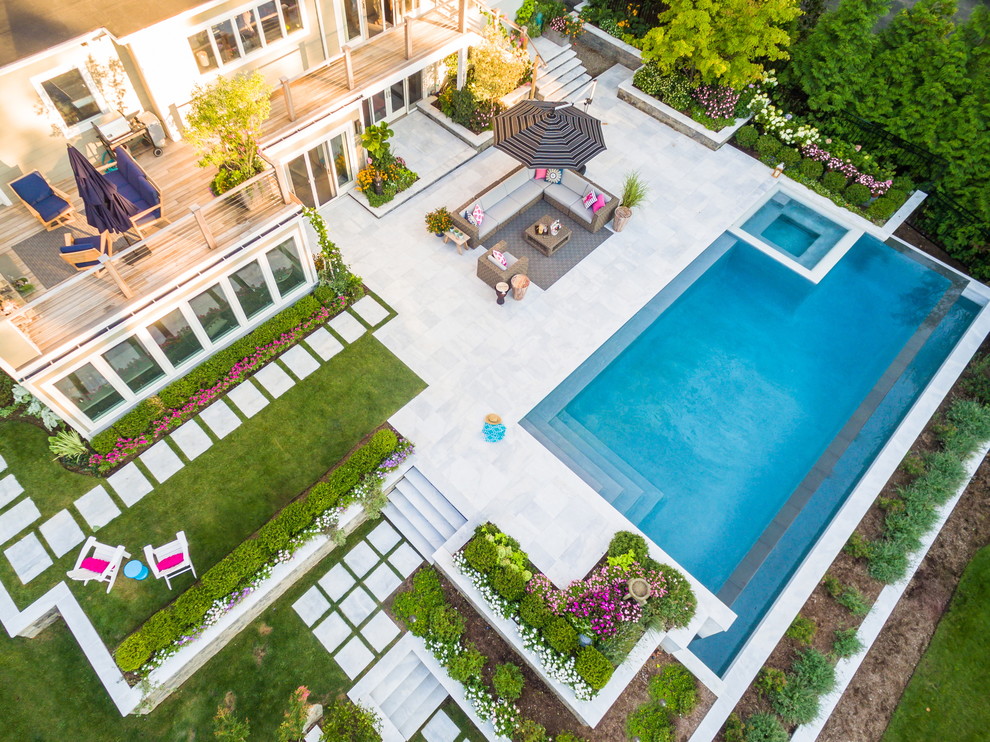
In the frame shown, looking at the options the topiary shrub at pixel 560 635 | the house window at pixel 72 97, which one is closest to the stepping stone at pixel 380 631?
the topiary shrub at pixel 560 635

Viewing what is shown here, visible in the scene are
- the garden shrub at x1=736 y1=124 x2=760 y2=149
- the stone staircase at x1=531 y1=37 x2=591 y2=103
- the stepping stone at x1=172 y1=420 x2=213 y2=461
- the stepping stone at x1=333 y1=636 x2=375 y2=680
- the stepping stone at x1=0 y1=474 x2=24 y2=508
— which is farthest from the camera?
the stone staircase at x1=531 y1=37 x2=591 y2=103

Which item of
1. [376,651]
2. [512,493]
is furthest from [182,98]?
[376,651]

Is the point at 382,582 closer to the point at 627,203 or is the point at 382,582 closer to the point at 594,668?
the point at 594,668

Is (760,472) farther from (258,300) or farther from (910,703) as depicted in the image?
(258,300)

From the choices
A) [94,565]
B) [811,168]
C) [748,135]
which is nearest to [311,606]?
[94,565]

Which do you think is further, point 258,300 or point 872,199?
point 872,199

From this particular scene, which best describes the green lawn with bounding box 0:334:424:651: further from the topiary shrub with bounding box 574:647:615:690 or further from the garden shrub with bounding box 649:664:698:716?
the garden shrub with bounding box 649:664:698:716

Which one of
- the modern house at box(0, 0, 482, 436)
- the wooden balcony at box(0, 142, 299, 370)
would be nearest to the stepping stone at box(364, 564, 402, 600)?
the modern house at box(0, 0, 482, 436)
